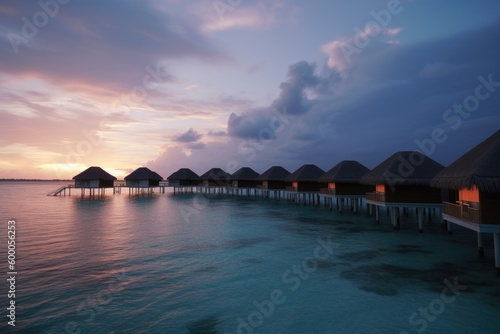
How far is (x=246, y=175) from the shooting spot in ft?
168

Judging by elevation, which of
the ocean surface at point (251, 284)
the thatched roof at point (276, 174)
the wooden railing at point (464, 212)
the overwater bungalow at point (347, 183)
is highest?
the thatched roof at point (276, 174)

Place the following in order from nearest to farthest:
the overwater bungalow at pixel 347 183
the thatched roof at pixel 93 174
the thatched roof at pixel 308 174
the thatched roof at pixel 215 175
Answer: the overwater bungalow at pixel 347 183 < the thatched roof at pixel 308 174 < the thatched roof at pixel 93 174 < the thatched roof at pixel 215 175

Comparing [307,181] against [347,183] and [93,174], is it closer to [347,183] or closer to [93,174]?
[347,183]

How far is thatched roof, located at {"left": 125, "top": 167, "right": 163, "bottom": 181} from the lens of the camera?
5312cm

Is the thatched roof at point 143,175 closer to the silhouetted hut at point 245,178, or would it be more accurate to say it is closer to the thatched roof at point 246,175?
the thatched roof at point 246,175

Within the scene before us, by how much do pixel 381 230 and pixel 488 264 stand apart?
7557 mm

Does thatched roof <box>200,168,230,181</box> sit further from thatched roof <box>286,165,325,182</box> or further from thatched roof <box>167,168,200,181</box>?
thatched roof <box>286,165,325,182</box>

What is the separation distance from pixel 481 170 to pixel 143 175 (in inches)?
2020

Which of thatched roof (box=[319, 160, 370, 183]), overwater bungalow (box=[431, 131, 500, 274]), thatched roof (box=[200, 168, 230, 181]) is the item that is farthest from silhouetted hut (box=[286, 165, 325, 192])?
thatched roof (box=[200, 168, 230, 181])

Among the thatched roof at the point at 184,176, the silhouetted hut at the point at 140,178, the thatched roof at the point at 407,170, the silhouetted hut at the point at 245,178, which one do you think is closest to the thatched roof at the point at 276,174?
the silhouetted hut at the point at 245,178

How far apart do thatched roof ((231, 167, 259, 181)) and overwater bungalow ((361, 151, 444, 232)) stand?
3090 cm

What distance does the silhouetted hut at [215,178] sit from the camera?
58.0m

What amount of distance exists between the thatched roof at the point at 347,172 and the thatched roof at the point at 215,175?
31769 millimetres

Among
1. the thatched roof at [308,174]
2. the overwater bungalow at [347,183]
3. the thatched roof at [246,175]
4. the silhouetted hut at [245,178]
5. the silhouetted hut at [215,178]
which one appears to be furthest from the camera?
the silhouetted hut at [215,178]
